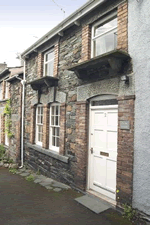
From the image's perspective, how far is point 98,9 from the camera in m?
4.85

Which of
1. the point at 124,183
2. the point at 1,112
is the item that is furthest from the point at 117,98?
the point at 1,112

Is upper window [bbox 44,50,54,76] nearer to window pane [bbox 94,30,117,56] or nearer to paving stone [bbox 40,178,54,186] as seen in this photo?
window pane [bbox 94,30,117,56]

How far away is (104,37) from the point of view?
196 inches

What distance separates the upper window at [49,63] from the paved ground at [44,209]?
443 cm

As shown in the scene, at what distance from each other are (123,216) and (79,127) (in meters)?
2.53

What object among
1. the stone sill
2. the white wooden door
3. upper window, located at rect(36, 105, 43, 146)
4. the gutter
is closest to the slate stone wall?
the stone sill

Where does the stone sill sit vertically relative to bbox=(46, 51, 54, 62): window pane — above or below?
below

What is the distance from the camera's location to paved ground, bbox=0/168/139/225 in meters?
3.78

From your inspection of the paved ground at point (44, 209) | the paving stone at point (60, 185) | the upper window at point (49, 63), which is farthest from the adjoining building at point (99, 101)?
the paved ground at point (44, 209)

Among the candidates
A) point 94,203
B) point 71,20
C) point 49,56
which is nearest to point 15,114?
point 49,56

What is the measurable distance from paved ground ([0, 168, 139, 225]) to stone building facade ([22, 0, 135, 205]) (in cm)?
50

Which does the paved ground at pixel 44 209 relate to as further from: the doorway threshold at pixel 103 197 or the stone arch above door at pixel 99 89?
the stone arch above door at pixel 99 89

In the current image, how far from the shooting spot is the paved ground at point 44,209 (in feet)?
12.4

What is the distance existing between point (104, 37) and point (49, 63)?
300 centimetres
